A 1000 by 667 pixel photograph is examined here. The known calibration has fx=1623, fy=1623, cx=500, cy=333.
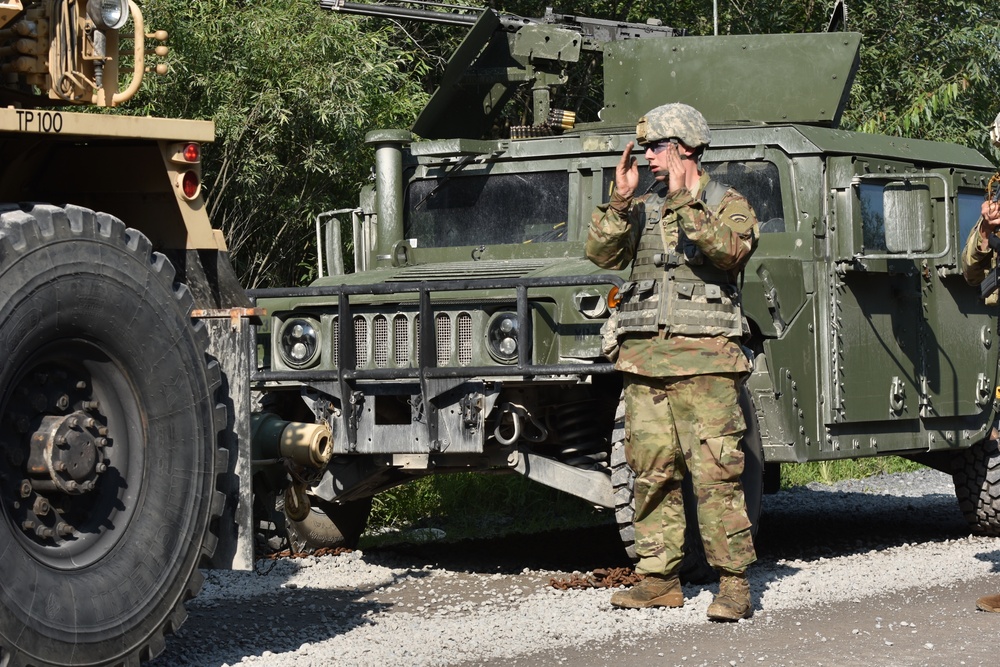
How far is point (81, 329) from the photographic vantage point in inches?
179

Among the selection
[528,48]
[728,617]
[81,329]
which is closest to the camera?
[81,329]

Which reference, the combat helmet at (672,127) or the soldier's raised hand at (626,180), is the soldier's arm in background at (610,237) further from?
the combat helmet at (672,127)

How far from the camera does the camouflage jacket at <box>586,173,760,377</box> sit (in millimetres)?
6027

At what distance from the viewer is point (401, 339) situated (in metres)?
7.24

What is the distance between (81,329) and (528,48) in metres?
4.95

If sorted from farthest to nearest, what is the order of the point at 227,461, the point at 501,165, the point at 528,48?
1. the point at 528,48
2. the point at 501,165
3. the point at 227,461

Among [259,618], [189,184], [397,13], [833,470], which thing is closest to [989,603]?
[259,618]

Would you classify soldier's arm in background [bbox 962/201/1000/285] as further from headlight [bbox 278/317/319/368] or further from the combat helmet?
headlight [bbox 278/317/319/368]

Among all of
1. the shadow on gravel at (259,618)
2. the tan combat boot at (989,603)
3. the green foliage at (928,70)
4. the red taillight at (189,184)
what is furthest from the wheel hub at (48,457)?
the green foliage at (928,70)

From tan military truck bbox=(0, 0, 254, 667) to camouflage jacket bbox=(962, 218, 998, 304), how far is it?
3.17 metres

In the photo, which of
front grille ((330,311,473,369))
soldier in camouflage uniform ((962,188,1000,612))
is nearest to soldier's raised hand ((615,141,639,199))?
front grille ((330,311,473,369))

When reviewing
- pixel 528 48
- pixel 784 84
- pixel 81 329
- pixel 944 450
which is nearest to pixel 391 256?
pixel 528 48

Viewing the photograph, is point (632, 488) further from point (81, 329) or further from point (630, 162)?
point (81, 329)

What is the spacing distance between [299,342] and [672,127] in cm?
218
